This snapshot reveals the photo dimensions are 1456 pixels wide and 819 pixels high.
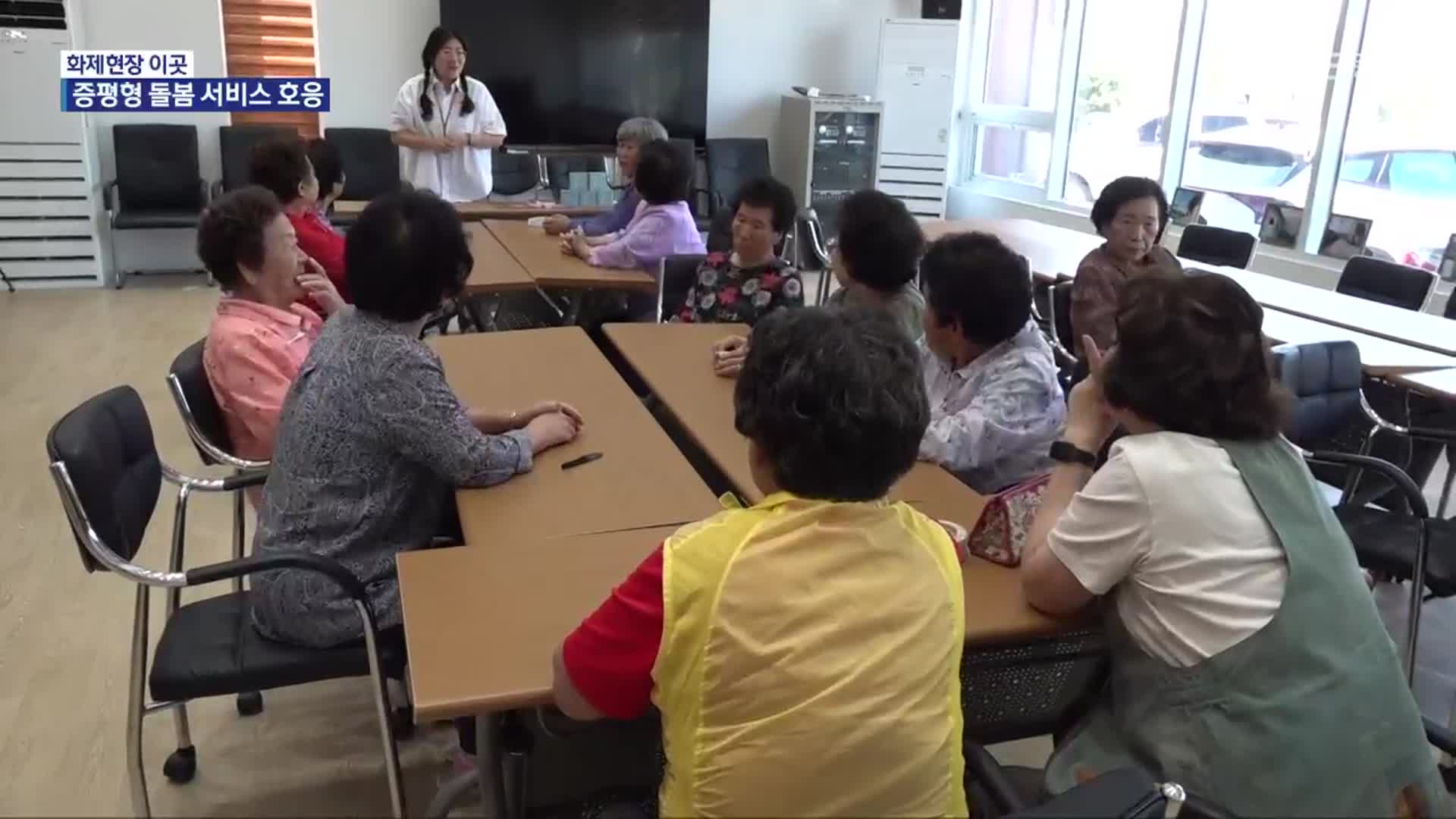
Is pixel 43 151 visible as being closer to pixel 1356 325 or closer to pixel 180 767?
pixel 180 767

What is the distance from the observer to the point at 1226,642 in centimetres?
146

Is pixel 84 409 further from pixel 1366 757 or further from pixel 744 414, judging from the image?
pixel 1366 757

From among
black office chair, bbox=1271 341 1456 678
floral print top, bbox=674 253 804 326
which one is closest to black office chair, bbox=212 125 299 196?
floral print top, bbox=674 253 804 326

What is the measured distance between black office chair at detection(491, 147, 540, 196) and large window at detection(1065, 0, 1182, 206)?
3885mm

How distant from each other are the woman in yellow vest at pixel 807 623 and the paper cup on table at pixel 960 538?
0.50 m

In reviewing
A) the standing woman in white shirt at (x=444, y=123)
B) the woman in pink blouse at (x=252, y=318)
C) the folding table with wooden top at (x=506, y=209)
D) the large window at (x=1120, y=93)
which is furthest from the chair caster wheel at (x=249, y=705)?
the large window at (x=1120, y=93)

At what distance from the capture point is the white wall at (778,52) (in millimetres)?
8422

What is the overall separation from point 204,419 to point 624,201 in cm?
257

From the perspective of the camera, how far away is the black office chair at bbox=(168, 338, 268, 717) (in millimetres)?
2432

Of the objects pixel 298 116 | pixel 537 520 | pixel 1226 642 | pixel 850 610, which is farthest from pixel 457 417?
pixel 298 116

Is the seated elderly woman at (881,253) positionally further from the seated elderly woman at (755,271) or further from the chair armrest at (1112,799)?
the chair armrest at (1112,799)

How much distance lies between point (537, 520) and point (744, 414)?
74 centimetres

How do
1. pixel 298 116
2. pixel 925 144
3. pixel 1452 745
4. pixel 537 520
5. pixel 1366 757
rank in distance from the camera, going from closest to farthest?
pixel 1366 757 → pixel 1452 745 → pixel 537 520 → pixel 298 116 → pixel 925 144

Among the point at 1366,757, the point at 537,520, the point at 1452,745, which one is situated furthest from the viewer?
the point at 537,520
